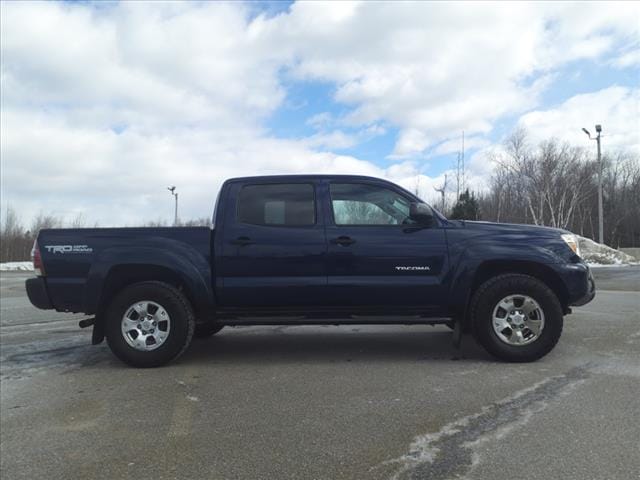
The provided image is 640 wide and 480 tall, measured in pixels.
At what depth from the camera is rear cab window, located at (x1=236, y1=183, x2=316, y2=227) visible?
5.77m

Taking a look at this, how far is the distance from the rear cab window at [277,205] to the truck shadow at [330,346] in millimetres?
1547

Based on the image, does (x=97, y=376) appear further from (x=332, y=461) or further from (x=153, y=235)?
(x=332, y=461)

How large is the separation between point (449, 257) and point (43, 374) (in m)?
4.44

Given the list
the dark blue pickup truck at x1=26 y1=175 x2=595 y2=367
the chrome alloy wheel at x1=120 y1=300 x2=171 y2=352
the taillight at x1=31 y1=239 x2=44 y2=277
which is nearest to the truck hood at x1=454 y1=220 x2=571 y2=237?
the dark blue pickup truck at x1=26 y1=175 x2=595 y2=367

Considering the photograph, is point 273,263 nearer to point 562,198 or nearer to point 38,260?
point 38,260

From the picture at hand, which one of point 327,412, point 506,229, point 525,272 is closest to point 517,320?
point 525,272

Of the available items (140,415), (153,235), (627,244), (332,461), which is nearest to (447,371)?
(332,461)

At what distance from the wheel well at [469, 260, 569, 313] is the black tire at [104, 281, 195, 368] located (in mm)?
3032

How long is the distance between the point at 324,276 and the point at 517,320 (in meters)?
2.04

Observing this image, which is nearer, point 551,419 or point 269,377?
point 551,419

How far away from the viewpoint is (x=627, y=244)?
181 ft

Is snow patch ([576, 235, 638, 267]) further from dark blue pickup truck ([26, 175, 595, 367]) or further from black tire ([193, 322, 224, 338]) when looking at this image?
black tire ([193, 322, 224, 338])

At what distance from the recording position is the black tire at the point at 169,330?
5578mm

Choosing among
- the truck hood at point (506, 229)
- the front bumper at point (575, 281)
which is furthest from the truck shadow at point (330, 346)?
the truck hood at point (506, 229)
